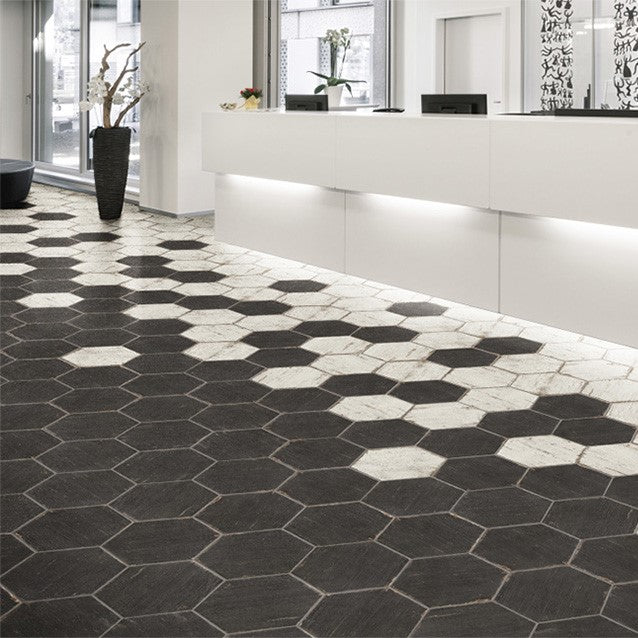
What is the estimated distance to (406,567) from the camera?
115 inches

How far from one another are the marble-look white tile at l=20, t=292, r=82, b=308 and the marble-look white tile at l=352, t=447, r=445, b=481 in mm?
3056

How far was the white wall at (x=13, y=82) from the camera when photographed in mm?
13852

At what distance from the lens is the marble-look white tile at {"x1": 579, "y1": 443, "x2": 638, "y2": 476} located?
146 inches

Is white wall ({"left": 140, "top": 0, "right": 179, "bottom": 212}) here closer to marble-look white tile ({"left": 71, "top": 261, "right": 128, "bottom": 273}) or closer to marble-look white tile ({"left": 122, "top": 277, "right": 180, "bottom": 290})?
marble-look white tile ({"left": 71, "top": 261, "right": 128, "bottom": 273})

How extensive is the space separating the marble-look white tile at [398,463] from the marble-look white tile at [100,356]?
1714 millimetres

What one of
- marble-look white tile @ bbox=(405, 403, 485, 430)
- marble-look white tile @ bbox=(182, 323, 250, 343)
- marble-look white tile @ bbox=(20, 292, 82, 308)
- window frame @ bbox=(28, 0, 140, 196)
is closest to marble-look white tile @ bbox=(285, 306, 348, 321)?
marble-look white tile @ bbox=(182, 323, 250, 343)

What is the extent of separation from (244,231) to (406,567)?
5432 mm

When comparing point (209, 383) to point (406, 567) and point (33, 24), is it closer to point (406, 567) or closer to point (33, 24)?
point (406, 567)

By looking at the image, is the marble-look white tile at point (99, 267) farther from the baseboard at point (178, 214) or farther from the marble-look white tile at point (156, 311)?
the baseboard at point (178, 214)

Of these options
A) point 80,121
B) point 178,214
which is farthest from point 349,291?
point 80,121

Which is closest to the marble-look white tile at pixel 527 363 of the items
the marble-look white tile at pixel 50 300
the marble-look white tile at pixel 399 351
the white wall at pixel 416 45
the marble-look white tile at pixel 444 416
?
the marble-look white tile at pixel 399 351

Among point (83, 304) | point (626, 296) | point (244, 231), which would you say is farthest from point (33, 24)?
point (626, 296)

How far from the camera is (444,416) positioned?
4.29 m

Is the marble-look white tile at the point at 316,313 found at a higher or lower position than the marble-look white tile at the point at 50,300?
lower
